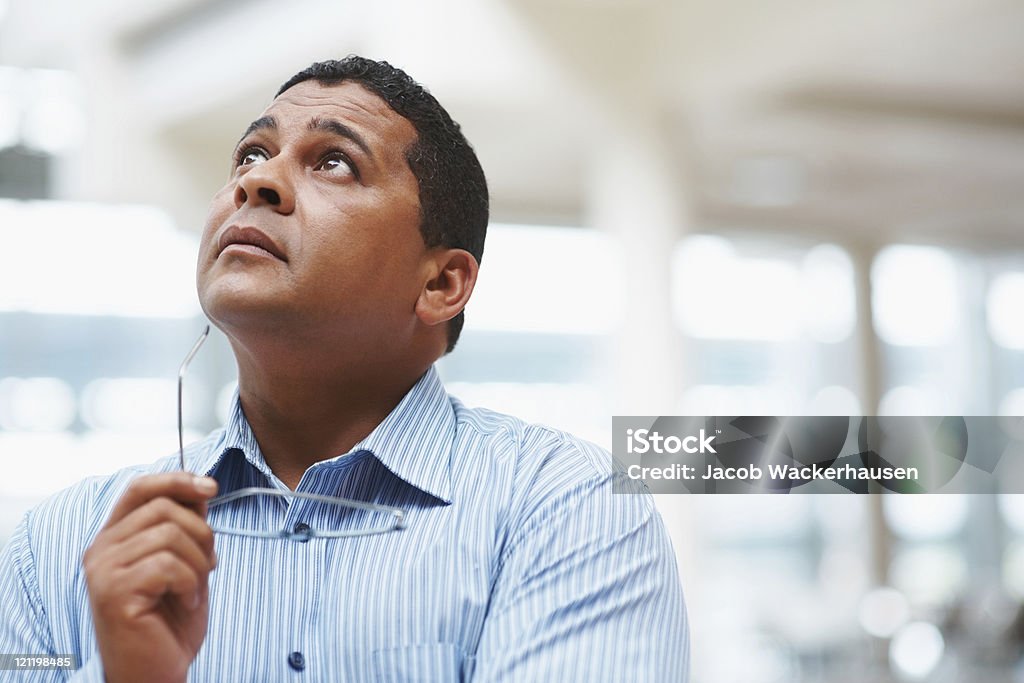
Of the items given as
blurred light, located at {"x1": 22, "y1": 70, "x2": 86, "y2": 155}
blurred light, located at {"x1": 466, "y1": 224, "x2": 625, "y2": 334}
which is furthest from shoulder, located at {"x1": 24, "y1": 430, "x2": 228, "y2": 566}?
blurred light, located at {"x1": 466, "y1": 224, "x2": 625, "y2": 334}

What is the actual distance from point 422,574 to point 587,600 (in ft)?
0.62

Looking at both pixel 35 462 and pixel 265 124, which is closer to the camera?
pixel 265 124

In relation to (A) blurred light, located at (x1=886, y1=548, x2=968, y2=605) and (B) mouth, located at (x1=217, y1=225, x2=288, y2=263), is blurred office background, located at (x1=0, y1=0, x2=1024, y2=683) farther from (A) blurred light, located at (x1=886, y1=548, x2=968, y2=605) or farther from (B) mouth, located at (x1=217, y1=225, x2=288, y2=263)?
(B) mouth, located at (x1=217, y1=225, x2=288, y2=263)

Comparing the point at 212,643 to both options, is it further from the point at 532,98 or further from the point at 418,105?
the point at 532,98

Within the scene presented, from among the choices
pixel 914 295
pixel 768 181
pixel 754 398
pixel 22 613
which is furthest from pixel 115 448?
pixel 914 295

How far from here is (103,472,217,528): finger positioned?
1.10 m

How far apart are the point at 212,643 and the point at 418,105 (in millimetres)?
738

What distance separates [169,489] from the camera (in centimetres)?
110

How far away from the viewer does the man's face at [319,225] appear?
137 cm

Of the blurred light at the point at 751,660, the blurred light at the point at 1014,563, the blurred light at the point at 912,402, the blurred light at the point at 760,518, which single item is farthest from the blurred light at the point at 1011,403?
the blurred light at the point at 751,660

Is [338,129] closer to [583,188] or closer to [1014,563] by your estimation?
[583,188]

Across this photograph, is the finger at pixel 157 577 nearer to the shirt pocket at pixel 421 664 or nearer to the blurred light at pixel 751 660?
the shirt pocket at pixel 421 664

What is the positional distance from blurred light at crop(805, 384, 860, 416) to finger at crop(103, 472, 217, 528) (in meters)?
7.82

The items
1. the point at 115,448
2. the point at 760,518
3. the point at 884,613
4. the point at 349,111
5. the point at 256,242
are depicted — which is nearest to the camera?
the point at 256,242
